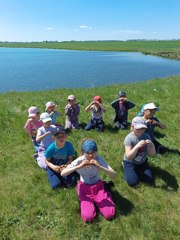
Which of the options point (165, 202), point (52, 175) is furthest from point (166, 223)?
point (52, 175)

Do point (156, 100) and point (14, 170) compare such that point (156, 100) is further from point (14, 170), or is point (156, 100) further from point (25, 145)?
point (14, 170)

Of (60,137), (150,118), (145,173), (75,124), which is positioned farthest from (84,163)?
(75,124)

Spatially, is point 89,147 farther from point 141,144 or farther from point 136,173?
point 136,173

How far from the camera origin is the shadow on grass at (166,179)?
7.07 metres

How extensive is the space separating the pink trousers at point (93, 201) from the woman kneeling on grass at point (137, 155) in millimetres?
1128

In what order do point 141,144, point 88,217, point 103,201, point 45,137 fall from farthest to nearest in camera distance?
1. point 45,137
2. point 141,144
3. point 103,201
4. point 88,217

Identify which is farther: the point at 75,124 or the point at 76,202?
the point at 75,124

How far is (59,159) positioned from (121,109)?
16.0 ft

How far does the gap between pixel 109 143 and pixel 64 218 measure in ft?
14.5

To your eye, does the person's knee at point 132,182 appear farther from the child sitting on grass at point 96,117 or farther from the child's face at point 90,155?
the child sitting on grass at point 96,117

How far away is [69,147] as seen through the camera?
7.45 m

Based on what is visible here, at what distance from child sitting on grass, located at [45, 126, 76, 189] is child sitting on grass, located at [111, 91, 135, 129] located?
14.8 feet

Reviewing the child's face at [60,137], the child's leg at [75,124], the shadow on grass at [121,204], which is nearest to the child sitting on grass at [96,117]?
the child's leg at [75,124]

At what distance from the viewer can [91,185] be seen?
21.1 feet
